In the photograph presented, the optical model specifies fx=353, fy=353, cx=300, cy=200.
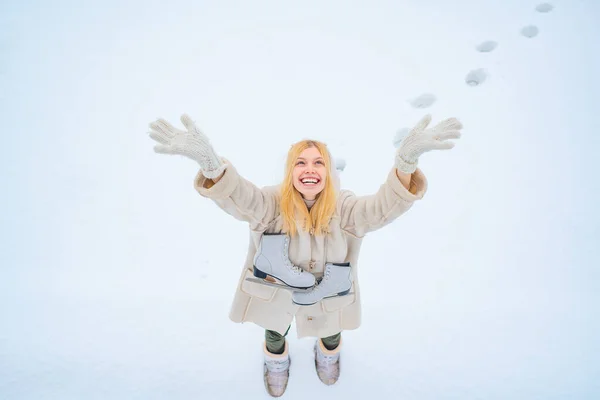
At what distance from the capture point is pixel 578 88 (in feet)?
7.24

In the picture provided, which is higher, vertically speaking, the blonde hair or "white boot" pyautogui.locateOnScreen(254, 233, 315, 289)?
the blonde hair

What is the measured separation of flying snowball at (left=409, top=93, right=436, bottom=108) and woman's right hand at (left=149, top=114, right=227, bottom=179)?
1806 millimetres

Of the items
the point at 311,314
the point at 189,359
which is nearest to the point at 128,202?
the point at 189,359

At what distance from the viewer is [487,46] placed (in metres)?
2.42

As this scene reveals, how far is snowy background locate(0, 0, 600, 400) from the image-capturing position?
1403 millimetres

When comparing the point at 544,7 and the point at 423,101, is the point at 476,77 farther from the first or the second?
the point at 544,7

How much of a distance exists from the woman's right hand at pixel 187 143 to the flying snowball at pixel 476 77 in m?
2.09

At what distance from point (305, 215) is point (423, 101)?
5.48 ft

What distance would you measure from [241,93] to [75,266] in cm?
146

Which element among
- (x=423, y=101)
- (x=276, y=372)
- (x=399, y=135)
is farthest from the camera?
(x=423, y=101)

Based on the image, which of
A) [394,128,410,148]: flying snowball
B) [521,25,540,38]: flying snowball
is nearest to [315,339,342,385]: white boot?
[394,128,410,148]: flying snowball

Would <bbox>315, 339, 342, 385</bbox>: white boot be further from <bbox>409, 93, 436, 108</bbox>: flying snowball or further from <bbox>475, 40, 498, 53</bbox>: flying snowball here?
<bbox>475, 40, 498, 53</bbox>: flying snowball

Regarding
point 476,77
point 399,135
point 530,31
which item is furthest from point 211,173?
point 530,31

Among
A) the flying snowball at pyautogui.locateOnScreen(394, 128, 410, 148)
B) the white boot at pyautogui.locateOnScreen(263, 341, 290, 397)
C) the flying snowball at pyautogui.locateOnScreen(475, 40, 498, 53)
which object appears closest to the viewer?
the white boot at pyautogui.locateOnScreen(263, 341, 290, 397)
